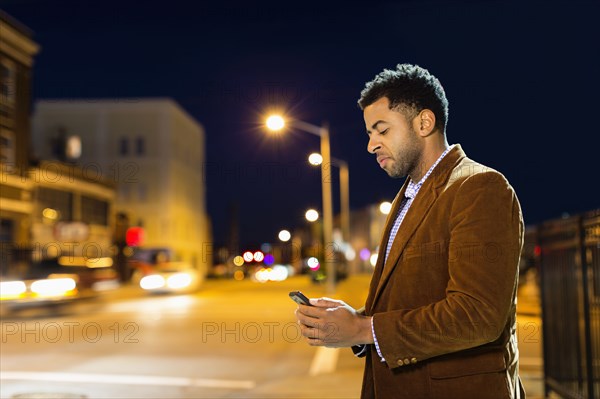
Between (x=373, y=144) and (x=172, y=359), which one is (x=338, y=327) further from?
(x=172, y=359)

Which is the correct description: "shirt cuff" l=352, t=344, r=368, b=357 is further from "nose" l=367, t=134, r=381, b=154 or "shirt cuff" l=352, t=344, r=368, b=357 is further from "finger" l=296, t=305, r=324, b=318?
"nose" l=367, t=134, r=381, b=154

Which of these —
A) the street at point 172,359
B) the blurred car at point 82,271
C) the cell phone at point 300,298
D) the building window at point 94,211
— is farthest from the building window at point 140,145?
the cell phone at point 300,298

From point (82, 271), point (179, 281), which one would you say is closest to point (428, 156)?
point (82, 271)

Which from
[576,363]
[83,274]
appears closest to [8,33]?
[83,274]

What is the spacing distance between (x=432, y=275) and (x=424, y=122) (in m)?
0.54

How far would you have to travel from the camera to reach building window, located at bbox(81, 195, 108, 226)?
5459 cm

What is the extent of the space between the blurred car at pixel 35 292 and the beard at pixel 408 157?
20136 millimetres

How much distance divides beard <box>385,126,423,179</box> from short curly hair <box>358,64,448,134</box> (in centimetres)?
9

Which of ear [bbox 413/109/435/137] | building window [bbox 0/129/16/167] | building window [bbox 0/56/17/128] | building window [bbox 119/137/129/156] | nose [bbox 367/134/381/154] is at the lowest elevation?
nose [bbox 367/134/381/154]

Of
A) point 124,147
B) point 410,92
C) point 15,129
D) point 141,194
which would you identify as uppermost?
point 124,147

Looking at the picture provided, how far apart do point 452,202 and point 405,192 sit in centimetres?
43

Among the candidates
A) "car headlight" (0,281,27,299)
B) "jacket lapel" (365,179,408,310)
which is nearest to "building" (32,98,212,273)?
"car headlight" (0,281,27,299)

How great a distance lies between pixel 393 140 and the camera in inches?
105

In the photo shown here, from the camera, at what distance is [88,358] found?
511 inches
